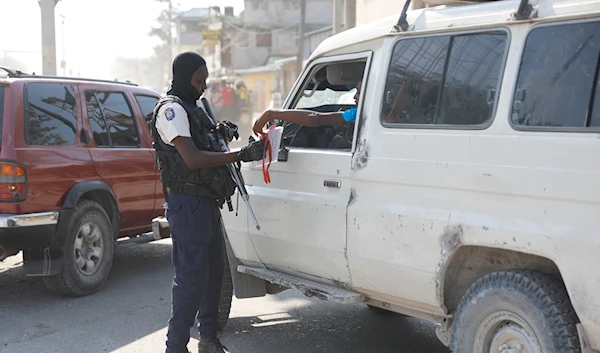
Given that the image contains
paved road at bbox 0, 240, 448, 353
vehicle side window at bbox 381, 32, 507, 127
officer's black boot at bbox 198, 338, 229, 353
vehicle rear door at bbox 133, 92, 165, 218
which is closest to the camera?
vehicle side window at bbox 381, 32, 507, 127

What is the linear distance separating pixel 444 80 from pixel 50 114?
12.3 ft

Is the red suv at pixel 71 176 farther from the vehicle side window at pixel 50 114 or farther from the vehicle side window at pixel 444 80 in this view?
the vehicle side window at pixel 444 80

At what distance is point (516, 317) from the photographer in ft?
10.6

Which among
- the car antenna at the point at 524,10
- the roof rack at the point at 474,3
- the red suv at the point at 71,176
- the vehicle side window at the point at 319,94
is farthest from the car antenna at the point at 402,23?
the red suv at the point at 71,176

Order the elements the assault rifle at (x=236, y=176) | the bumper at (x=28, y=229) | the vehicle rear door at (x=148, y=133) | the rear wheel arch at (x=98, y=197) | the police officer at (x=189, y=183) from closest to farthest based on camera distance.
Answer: the police officer at (x=189, y=183)
the assault rifle at (x=236, y=176)
the bumper at (x=28, y=229)
the rear wheel arch at (x=98, y=197)
the vehicle rear door at (x=148, y=133)

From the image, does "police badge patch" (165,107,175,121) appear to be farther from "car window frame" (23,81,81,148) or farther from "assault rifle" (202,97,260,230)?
"car window frame" (23,81,81,148)

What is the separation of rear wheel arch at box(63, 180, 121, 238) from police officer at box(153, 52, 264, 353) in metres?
1.92

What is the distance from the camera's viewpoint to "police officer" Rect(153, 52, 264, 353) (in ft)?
13.8

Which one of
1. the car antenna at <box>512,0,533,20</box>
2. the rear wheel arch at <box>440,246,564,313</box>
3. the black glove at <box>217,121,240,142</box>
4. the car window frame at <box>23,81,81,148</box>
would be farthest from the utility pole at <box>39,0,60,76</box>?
the car antenna at <box>512,0,533,20</box>

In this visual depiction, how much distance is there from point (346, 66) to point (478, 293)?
1.91 meters

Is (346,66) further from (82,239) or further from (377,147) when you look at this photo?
(82,239)

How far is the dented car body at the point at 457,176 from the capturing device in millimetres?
3057

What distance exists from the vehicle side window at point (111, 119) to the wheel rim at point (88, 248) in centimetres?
79

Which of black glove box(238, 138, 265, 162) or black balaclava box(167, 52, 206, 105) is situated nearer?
black glove box(238, 138, 265, 162)
